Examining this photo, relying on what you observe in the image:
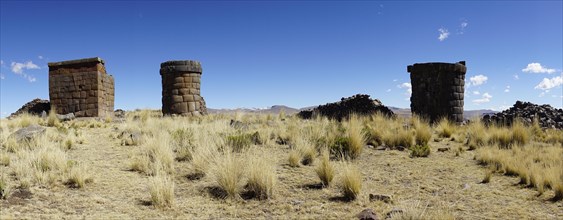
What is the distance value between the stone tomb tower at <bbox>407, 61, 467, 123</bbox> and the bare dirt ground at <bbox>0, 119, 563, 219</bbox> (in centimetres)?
795

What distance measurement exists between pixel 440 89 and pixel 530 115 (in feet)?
16.4

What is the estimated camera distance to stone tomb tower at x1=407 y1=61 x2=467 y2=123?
49.3ft

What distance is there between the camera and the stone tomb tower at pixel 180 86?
52.4 feet

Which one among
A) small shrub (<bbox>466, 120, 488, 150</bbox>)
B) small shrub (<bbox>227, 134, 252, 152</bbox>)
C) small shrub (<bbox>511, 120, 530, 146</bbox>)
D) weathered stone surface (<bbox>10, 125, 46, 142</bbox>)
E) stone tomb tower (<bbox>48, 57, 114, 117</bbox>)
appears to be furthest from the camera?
stone tomb tower (<bbox>48, 57, 114, 117</bbox>)

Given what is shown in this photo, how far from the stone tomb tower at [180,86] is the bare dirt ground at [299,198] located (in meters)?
8.47

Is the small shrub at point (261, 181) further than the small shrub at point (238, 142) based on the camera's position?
No

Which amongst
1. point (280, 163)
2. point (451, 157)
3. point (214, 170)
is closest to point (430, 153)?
point (451, 157)

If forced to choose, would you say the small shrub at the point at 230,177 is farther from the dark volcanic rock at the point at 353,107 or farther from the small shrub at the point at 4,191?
the dark volcanic rock at the point at 353,107

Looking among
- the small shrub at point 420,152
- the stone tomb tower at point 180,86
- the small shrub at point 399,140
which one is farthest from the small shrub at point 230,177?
the stone tomb tower at point 180,86

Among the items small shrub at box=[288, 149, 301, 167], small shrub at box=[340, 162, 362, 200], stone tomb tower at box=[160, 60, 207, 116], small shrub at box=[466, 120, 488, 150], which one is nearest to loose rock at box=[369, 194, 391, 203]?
small shrub at box=[340, 162, 362, 200]

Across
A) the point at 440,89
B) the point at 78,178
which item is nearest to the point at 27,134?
the point at 78,178

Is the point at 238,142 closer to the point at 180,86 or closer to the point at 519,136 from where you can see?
the point at 519,136

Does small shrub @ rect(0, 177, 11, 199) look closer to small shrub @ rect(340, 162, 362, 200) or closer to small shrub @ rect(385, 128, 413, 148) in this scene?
small shrub @ rect(340, 162, 362, 200)

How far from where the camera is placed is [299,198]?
5.53 m
